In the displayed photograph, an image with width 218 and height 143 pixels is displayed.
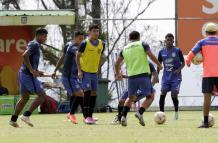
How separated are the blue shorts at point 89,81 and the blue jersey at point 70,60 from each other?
0.87m

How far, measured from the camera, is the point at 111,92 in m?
30.7

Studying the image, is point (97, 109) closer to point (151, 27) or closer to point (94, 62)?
point (151, 27)

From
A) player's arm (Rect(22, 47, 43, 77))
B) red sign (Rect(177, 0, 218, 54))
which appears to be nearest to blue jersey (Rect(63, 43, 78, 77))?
player's arm (Rect(22, 47, 43, 77))

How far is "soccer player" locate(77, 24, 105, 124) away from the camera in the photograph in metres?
17.1

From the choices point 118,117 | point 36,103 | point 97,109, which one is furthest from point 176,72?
point 97,109

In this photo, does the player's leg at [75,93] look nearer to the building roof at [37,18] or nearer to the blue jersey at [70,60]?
Result: the blue jersey at [70,60]

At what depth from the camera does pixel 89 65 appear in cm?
1739

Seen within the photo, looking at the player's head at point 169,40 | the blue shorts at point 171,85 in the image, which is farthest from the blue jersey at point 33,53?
the blue shorts at point 171,85

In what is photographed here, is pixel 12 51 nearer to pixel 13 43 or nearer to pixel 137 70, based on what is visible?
pixel 13 43

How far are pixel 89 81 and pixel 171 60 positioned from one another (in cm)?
A: 378

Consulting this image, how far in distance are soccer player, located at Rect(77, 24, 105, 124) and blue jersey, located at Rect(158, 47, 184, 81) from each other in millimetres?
3363

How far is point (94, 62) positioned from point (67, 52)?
0.98 metres

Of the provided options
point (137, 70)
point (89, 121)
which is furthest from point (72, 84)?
point (137, 70)

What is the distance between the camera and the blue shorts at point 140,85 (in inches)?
627
